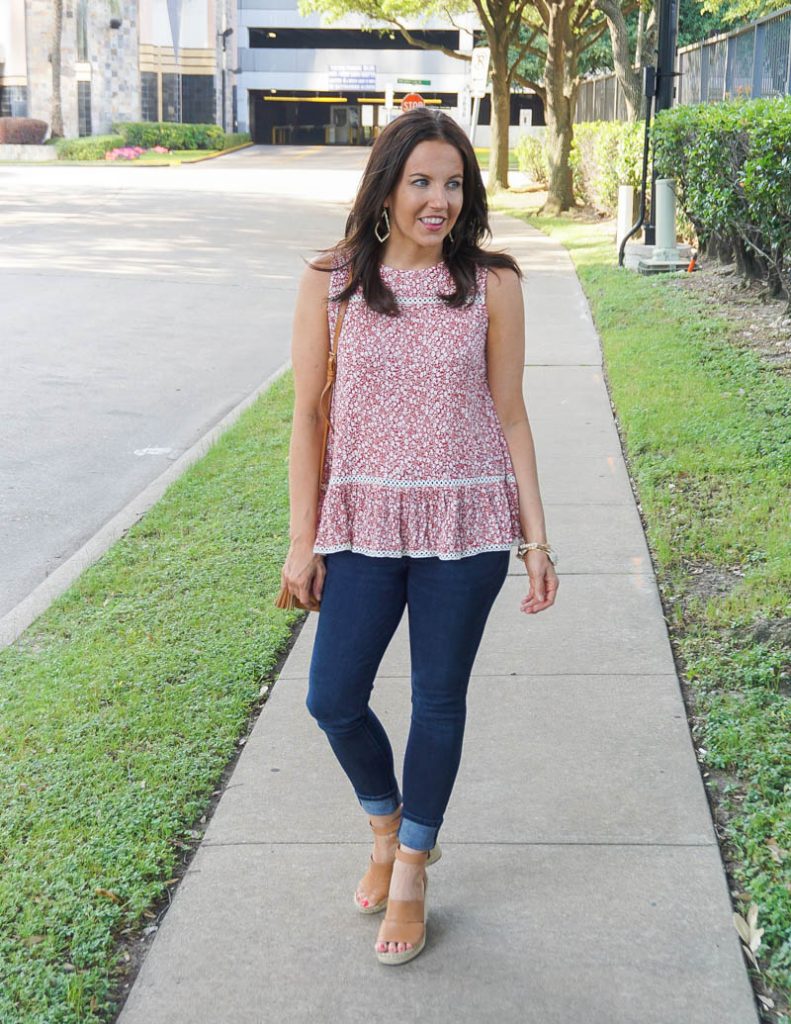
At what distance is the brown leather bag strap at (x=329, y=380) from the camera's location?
115 inches

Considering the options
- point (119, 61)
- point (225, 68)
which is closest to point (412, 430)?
point (119, 61)

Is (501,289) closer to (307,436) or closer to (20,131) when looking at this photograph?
(307,436)

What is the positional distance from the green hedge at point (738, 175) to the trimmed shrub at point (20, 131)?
131ft

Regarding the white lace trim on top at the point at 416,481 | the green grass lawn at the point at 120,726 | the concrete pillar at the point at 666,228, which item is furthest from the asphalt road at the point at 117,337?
the concrete pillar at the point at 666,228

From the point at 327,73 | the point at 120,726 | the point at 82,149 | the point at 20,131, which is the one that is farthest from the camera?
the point at 327,73

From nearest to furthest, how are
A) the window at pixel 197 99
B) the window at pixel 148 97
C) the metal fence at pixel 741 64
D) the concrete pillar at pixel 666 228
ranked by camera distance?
the metal fence at pixel 741 64, the concrete pillar at pixel 666 228, the window at pixel 148 97, the window at pixel 197 99

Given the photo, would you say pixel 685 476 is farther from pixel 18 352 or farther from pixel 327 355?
pixel 18 352

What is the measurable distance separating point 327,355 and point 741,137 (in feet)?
31.6

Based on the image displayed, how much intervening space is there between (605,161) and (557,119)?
7.78 feet

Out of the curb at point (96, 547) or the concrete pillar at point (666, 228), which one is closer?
the curb at point (96, 547)

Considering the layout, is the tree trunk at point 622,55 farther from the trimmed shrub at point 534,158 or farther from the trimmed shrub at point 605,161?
the trimmed shrub at point 534,158

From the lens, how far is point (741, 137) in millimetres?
11555

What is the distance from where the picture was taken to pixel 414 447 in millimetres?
2896

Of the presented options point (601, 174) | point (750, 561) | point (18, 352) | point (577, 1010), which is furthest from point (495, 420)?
point (601, 174)
